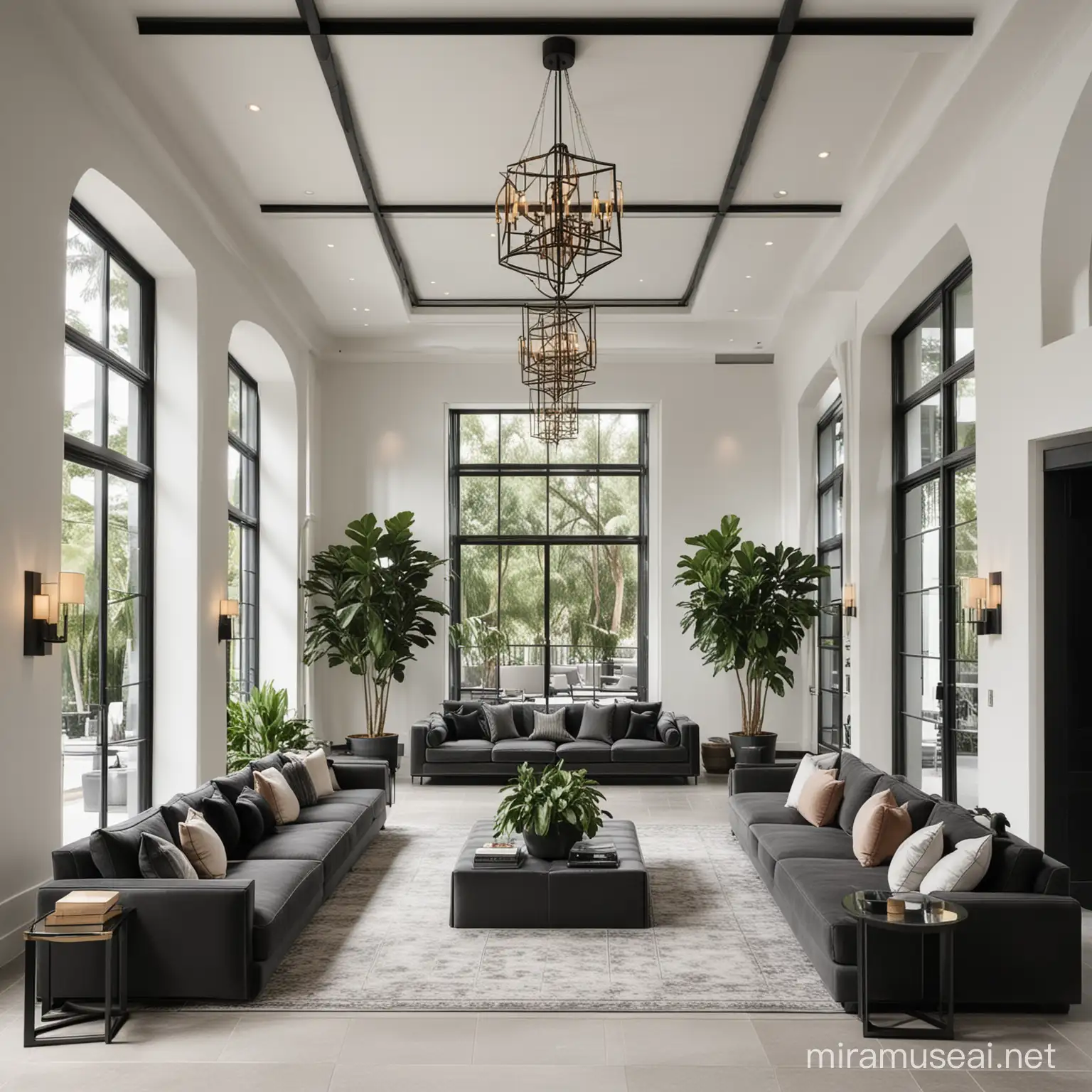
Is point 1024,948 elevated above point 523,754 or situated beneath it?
elevated above

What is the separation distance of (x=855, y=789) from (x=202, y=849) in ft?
13.7

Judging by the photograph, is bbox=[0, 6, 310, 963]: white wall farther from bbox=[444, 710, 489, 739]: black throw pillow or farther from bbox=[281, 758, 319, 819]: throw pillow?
bbox=[444, 710, 489, 739]: black throw pillow

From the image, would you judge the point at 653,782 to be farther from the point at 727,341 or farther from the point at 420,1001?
the point at 420,1001

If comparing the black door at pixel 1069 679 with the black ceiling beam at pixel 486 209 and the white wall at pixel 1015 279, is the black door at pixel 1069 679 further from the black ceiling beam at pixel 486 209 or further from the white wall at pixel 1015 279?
the black ceiling beam at pixel 486 209

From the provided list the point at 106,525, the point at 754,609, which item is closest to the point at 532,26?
the point at 106,525

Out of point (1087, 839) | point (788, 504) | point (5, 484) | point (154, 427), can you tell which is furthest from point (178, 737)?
point (788, 504)

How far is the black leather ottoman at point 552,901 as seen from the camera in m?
6.31

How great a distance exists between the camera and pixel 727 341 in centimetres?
1400

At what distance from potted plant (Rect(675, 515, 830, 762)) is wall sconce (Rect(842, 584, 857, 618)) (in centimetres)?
145

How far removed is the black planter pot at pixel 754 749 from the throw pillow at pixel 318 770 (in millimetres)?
5246

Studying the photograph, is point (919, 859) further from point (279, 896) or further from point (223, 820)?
point (223, 820)

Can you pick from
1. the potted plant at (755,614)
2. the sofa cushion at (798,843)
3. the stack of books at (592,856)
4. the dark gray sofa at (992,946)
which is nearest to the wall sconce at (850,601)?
the potted plant at (755,614)

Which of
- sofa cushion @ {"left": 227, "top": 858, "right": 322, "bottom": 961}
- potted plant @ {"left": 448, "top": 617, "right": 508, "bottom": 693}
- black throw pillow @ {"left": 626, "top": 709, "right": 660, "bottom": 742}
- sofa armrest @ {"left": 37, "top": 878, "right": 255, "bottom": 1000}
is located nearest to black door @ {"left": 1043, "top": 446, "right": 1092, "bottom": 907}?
sofa cushion @ {"left": 227, "top": 858, "right": 322, "bottom": 961}

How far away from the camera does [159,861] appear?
5230mm
